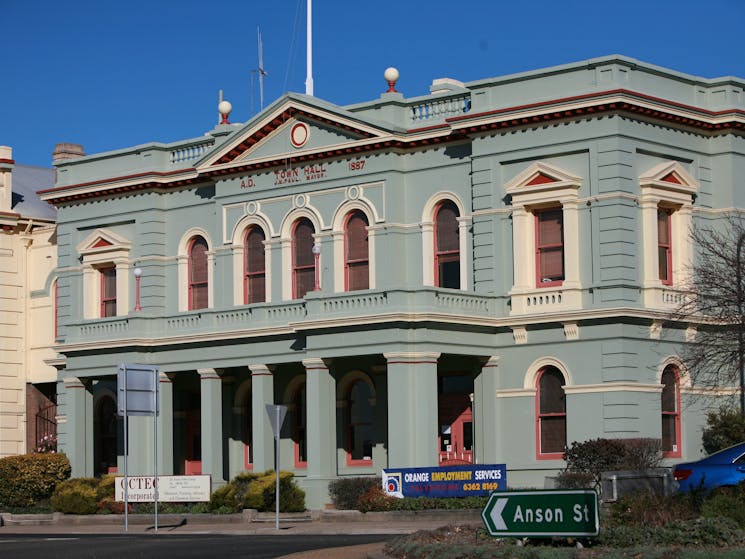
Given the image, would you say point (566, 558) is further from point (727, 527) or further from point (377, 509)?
point (377, 509)

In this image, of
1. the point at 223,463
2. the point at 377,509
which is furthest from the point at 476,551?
the point at 223,463

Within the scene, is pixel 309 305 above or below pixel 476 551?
above

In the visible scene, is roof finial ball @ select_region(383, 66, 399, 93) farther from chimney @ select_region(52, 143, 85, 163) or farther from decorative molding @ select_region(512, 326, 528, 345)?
chimney @ select_region(52, 143, 85, 163)

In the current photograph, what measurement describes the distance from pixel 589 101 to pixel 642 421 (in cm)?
752

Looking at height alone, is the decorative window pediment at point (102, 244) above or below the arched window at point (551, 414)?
above

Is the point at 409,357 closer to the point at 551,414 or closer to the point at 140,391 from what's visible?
the point at 551,414

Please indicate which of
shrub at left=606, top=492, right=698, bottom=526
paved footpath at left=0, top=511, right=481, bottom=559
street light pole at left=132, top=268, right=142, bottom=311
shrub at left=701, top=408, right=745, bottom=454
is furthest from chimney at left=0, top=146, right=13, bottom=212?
shrub at left=606, top=492, right=698, bottom=526

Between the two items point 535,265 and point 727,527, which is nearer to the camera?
point 727,527

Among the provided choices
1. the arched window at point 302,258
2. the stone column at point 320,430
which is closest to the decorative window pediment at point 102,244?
the arched window at point 302,258

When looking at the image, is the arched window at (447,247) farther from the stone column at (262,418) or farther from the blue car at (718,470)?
the blue car at (718,470)

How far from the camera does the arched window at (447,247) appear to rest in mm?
41719

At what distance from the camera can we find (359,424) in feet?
142

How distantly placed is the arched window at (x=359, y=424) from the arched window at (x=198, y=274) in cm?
596

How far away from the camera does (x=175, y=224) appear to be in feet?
156
